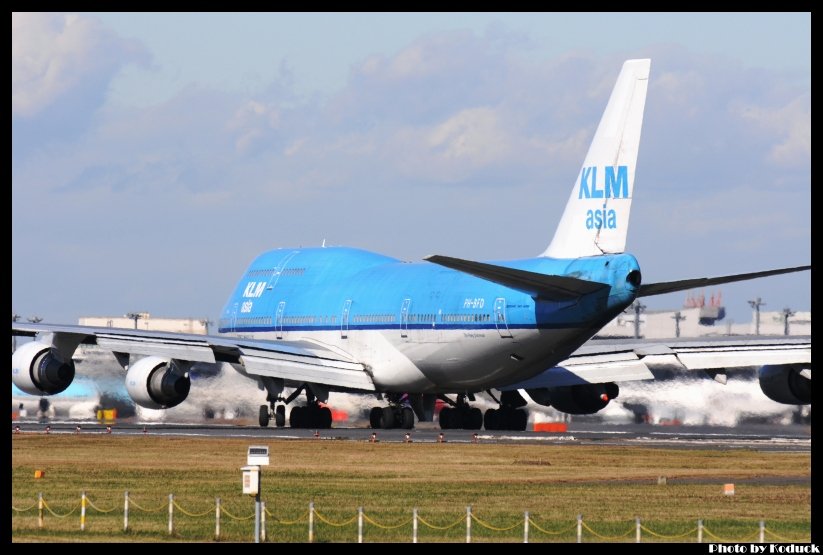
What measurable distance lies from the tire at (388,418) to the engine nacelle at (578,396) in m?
5.39

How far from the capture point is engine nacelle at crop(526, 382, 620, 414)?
65438 mm

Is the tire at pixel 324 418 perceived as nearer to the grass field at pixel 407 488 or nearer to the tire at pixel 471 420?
the tire at pixel 471 420

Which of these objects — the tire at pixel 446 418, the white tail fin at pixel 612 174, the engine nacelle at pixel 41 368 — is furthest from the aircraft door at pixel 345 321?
the white tail fin at pixel 612 174

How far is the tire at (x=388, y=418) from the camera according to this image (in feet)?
211

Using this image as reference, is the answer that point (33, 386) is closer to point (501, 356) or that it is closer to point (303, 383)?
point (303, 383)

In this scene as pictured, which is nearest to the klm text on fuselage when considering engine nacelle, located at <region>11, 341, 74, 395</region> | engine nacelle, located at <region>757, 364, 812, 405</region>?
engine nacelle, located at <region>757, 364, 812, 405</region>

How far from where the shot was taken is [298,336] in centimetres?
6838

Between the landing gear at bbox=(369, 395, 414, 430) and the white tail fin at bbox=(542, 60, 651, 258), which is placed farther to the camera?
the landing gear at bbox=(369, 395, 414, 430)

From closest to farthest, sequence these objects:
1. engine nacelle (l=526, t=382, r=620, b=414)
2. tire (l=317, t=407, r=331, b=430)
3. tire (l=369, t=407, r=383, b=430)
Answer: tire (l=317, t=407, r=331, b=430)
tire (l=369, t=407, r=383, b=430)
engine nacelle (l=526, t=382, r=620, b=414)

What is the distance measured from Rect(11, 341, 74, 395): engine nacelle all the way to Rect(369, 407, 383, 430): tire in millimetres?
12332

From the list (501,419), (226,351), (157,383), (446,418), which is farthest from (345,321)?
(157,383)

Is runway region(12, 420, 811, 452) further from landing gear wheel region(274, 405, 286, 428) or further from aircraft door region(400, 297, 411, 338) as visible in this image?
aircraft door region(400, 297, 411, 338)

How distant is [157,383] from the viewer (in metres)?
58.5

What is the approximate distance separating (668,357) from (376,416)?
1131cm
